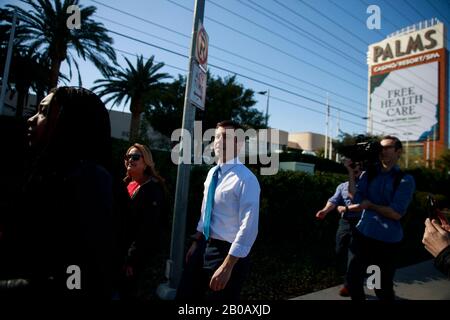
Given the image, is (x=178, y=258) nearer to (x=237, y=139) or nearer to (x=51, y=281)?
(x=237, y=139)

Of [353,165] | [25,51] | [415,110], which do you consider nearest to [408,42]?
[415,110]

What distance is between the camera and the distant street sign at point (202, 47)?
3.74 meters

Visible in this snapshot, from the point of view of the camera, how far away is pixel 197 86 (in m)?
3.77

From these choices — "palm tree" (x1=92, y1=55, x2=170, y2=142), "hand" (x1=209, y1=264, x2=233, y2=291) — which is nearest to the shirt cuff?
"hand" (x1=209, y1=264, x2=233, y2=291)

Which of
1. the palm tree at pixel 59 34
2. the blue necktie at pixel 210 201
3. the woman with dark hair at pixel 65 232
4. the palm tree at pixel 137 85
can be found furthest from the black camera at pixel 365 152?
the palm tree at pixel 137 85

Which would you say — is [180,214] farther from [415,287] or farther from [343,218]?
[415,287]

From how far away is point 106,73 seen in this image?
18453 mm

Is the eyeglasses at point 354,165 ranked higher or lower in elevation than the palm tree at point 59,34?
lower

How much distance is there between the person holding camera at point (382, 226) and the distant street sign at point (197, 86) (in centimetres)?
222

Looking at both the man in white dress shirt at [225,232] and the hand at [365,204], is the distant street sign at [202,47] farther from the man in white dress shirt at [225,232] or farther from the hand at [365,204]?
the hand at [365,204]

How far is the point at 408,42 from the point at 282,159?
72.6 meters

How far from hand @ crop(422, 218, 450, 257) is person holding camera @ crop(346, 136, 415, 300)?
3.31 feet

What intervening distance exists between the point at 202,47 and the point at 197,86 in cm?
56

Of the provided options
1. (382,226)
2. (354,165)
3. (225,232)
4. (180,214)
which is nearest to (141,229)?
(225,232)
